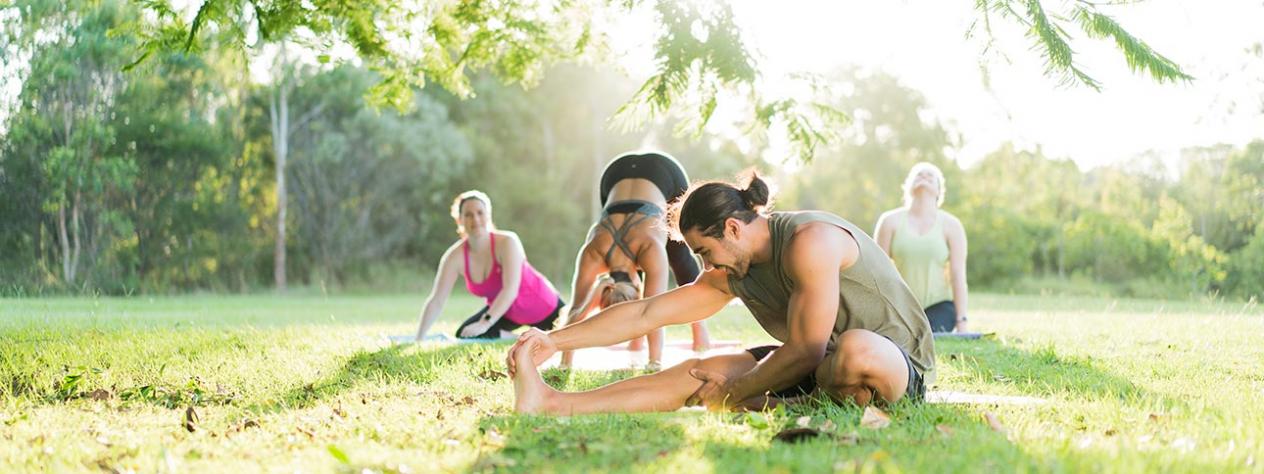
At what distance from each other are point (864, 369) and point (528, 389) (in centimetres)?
124

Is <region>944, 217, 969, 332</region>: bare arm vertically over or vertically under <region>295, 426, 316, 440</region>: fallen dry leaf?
over

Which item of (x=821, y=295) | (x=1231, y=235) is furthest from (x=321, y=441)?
(x=1231, y=235)

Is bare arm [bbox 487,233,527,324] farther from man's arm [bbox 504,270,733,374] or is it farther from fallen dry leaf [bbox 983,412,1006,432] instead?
fallen dry leaf [bbox 983,412,1006,432]

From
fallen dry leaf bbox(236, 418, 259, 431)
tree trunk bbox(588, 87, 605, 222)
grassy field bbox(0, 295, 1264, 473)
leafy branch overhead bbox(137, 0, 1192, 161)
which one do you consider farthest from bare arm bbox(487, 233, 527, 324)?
tree trunk bbox(588, 87, 605, 222)

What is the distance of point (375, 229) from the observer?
26.3 metres

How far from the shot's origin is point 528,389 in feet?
13.9

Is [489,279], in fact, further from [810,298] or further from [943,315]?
[810,298]

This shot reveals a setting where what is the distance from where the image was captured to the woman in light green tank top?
8.86 metres

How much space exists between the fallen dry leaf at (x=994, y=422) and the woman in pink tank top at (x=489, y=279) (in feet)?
15.7

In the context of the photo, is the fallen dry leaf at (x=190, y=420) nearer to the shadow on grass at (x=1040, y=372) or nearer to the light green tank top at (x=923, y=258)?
the shadow on grass at (x=1040, y=372)

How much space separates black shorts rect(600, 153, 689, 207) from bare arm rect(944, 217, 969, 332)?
2861 mm

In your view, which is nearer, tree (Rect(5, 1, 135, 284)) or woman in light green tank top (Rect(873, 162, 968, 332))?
woman in light green tank top (Rect(873, 162, 968, 332))

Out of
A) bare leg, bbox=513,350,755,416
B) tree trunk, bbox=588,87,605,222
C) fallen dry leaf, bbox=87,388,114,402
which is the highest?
tree trunk, bbox=588,87,605,222

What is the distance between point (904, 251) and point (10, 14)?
7.95 metres
